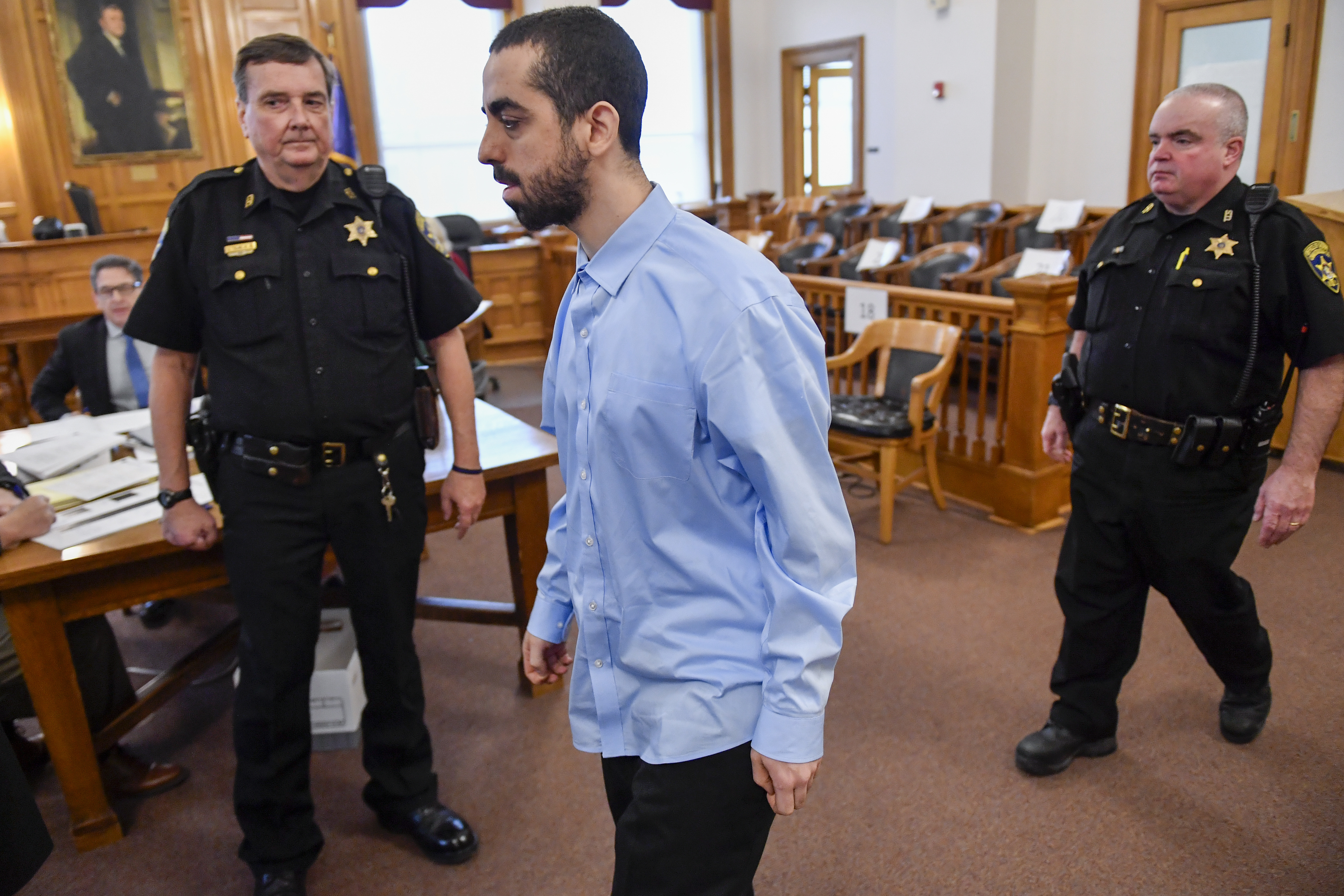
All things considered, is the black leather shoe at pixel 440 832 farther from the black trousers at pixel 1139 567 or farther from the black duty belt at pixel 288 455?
the black trousers at pixel 1139 567

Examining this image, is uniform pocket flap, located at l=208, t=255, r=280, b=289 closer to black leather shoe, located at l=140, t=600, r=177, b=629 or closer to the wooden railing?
black leather shoe, located at l=140, t=600, r=177, b=629

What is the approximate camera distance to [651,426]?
0.99 metres

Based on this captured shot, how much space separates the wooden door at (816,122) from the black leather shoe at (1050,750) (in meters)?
9.20

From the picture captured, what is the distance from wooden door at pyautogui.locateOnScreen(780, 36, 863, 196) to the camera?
1109 cm

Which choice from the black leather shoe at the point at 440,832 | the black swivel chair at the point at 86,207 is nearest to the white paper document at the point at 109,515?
the black leather shoe at the point at 440,832

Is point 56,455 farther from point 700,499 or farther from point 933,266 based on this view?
point 933,266

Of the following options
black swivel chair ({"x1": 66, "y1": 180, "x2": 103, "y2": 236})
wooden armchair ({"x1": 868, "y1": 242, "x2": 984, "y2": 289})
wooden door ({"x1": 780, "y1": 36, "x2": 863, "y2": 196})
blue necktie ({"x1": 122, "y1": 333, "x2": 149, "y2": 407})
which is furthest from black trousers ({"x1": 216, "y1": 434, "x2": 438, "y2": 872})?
wooden door ({"x1": 780, "y1": 36, "x2": 863, "y2": 196})

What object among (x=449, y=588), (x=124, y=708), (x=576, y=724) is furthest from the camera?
(x=449, y=588)

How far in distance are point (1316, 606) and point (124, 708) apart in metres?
3.46

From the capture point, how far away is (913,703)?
259cm

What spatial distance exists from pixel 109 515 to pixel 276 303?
83 centimetres

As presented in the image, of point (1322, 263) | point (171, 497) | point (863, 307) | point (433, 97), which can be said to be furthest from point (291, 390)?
point (433, 97)

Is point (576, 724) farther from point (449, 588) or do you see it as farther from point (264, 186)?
point (449, 588)

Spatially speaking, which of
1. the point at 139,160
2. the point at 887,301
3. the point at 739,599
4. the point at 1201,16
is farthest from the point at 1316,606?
the point at 139,160
